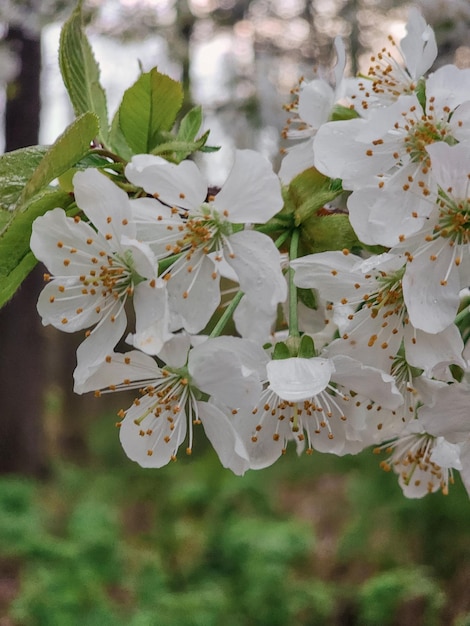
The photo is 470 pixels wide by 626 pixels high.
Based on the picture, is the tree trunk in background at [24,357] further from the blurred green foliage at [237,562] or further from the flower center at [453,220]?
the flower center at [453,220]

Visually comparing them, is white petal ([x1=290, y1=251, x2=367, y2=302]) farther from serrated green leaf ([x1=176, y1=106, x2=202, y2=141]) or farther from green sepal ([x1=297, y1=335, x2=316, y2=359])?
serrated green leaf ([x1=176, y1=106, x2=202, y2=141])

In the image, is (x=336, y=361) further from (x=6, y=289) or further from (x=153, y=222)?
(x=6, y=289)

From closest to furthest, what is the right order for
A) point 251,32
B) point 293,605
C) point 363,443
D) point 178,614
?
point 363,443 → point 178,614 → point 293,605 → point 251,32

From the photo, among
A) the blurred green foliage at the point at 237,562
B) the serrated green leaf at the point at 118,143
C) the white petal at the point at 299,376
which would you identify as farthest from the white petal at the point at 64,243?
the blurred green foliage at the point at 237,562

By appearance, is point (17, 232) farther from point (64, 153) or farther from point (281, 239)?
point (281, 239)

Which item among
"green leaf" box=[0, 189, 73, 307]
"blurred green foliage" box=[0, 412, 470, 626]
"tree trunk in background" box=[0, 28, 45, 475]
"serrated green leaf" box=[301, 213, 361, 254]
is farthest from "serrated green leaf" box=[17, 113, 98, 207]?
"tree trunk in background" box=[0, 28, 45, 475]

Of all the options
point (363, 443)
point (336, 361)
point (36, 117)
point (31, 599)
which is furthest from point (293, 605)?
point (36, 117)

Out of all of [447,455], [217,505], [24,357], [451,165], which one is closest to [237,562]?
[217,505]

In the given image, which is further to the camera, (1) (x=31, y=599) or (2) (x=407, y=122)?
(1) (x=31, y=599)
